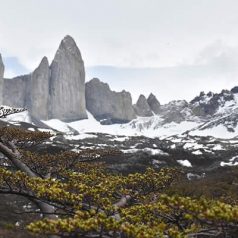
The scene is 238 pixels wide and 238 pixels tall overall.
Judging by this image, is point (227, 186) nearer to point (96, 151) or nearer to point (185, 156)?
point (96, 151)

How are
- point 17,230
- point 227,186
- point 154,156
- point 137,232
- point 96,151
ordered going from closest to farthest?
point 137,232, point 96,151, point 17,230, point 227,186, point 154,156

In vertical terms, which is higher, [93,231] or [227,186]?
[93,231]

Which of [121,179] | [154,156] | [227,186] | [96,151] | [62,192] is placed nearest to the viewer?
[62,192]

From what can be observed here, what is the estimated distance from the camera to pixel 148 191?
519 inches

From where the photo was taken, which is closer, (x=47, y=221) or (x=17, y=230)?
(x=47, y=221)

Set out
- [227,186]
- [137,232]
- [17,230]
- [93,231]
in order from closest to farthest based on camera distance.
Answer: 1. [137,232]
2. [93,231]
3. [17,230]
4. [227,186]

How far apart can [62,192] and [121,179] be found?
3.29 metres

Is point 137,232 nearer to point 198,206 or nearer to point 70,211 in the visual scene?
point 198,206

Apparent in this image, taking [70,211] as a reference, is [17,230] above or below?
below

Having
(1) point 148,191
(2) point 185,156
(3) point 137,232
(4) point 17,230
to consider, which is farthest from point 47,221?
(2) point 185,156

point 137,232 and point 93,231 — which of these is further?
point 93,231

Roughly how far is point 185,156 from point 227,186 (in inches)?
1290

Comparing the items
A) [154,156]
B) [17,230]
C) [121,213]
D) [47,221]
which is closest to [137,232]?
[47,221]

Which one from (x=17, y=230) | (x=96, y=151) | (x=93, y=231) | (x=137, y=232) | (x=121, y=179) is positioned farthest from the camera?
(x=17, y=230)
